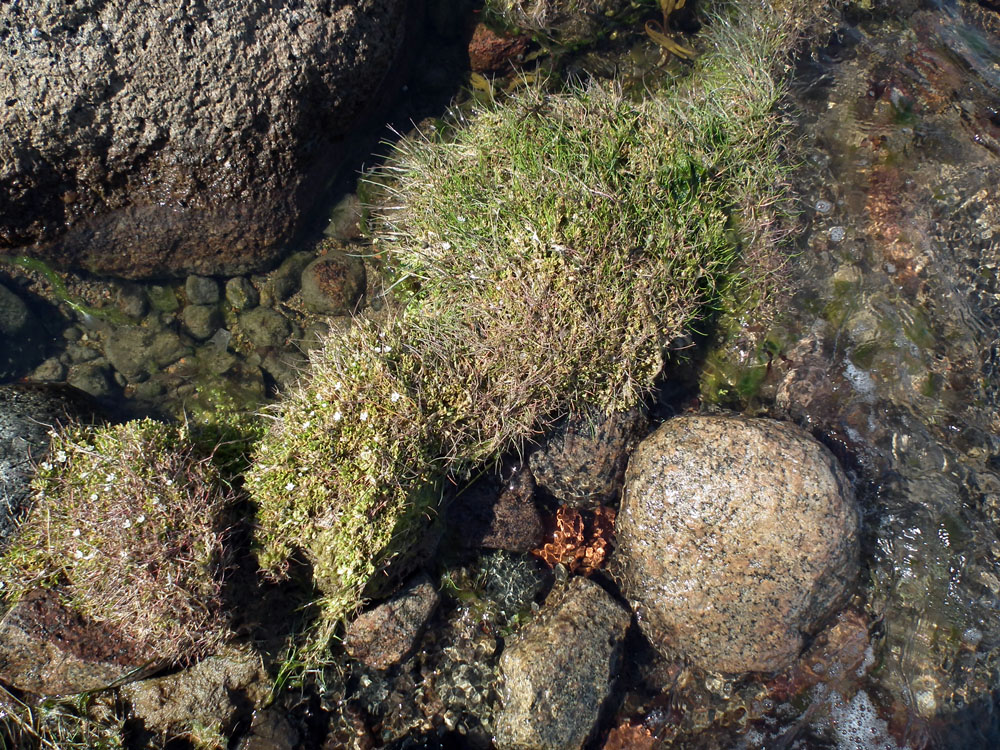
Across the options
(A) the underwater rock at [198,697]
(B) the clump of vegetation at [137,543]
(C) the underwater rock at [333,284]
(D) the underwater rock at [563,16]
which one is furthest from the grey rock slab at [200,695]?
(D) the underwater rock at [563,16]

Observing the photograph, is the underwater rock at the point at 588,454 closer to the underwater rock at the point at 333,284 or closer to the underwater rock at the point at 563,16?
the underwater rock at the point at 333,284

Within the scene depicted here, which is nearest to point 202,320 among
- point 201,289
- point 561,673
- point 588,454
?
point 201,289

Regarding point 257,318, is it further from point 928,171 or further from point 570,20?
point 928,171

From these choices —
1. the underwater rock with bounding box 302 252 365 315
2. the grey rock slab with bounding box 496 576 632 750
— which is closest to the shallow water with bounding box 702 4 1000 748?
the grey rock slab with bounding box 496 576 632 750

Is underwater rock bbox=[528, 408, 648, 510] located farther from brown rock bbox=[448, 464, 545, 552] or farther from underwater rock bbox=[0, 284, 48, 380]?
underwater rock bbox=[0, 284, 48, 380]

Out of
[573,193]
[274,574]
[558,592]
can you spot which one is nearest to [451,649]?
[558,592]

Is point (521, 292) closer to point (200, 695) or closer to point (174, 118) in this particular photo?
point (174, 118)
